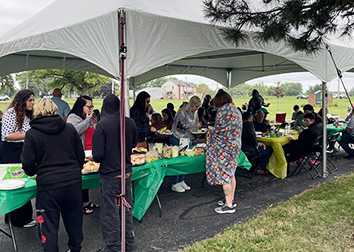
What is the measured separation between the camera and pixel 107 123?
273 centimetres

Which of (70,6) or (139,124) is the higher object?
(70,6)

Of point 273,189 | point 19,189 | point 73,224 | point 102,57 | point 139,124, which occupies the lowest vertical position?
point 273,189

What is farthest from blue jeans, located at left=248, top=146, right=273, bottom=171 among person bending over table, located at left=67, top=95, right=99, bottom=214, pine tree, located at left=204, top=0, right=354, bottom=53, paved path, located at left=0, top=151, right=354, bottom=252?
person bending over table, located at left=67, top=95, right=99, bottom=214

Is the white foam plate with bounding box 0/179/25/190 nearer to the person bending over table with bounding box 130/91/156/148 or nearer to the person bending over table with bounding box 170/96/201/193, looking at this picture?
the person bending over table with bounding box 130/91/156/148

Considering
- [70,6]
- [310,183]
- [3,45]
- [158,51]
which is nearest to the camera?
[158,51]

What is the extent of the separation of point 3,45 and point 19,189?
250 centimetres

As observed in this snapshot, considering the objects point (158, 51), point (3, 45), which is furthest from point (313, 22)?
point (3, 45)

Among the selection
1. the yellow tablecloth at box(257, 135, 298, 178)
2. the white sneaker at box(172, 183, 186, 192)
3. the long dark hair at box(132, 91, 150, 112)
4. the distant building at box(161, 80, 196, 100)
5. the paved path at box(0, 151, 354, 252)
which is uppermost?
the distant building at box(161, 80, 196, 100)

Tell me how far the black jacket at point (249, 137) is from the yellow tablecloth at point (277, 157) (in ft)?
→ 1.75

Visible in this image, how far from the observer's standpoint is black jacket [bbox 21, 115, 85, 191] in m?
2.41

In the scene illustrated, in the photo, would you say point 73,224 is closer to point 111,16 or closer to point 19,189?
point 19,189

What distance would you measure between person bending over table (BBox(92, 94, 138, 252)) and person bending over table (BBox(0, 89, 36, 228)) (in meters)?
1.28

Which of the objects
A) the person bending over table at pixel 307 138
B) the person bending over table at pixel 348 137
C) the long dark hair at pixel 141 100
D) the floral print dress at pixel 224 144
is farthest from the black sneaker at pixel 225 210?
the person bending over table at pixel 348 137

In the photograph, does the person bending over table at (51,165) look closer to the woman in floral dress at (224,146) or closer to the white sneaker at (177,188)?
the woman in floral dress at (224,146)
